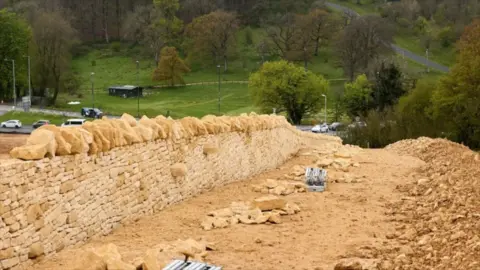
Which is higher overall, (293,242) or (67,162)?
(67,162)

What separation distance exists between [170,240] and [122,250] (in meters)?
1.12

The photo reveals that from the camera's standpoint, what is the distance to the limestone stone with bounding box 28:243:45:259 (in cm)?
830

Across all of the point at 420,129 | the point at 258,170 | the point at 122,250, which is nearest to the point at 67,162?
the point at 122,250

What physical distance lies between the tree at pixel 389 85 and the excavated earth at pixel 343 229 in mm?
39285

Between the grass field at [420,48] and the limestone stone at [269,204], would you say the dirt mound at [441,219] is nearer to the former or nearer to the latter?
the limestone stone at [269,204]

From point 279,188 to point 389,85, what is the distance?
43.4 meters

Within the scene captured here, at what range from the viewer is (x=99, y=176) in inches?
399

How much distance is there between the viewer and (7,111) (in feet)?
170

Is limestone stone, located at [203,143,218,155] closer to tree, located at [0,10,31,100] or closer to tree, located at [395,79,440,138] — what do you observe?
tree, located at [395,79,440,138]

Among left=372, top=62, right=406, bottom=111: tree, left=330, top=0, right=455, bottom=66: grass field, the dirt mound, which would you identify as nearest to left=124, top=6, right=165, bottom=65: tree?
left=330, top=0, right=455, bottom=66: grass field

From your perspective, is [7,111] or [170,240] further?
[7,111]

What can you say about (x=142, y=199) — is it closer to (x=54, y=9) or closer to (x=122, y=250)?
(x=122, y=250)

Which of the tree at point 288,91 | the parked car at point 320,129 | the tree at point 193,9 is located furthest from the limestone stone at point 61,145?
the tree at point 193,9

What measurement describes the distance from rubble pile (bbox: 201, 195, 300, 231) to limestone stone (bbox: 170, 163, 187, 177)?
1259 millimetres
